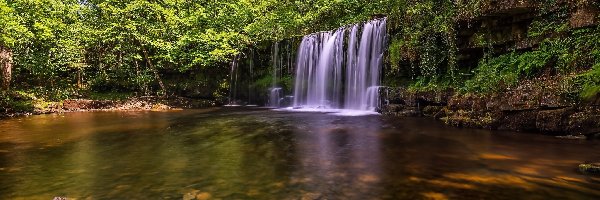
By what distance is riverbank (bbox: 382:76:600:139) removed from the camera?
9016 mm

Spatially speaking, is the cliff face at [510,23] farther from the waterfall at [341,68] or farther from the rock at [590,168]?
the rock at [590,168]

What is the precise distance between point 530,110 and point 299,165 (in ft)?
23.0

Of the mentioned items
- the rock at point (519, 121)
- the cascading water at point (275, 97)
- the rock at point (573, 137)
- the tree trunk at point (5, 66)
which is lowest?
the rock at point (573, 137)

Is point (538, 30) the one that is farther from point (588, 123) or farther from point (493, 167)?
point (493, 167)

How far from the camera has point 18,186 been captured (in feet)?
18.3

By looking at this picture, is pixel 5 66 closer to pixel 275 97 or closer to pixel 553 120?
pixel 275 97

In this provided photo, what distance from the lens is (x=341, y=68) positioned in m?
19.6

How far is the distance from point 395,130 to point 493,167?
483 cm

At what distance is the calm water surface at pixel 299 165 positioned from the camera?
5262mm

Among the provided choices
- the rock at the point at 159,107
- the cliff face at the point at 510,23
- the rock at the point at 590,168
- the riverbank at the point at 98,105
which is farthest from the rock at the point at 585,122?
the rock at the point at 159,107

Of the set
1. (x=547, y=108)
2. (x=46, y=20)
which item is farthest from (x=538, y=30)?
(x=46, y=20)

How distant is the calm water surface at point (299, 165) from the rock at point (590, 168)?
15 centimetres

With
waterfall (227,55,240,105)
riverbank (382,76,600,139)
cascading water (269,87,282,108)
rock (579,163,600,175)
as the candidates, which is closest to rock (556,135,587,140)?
riverbank (382,76,600,139)

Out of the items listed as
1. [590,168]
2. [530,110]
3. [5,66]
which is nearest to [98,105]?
[5,66]
